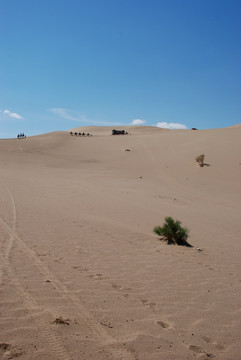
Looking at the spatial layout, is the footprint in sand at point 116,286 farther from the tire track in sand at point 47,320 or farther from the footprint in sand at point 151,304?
the tire track in sand at point 47,320

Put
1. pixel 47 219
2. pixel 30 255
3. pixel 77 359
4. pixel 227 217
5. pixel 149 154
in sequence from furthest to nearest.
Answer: pixel 149 154, pixel 227 217, pixel 47 219, pixel 30 255, pixel 77 359

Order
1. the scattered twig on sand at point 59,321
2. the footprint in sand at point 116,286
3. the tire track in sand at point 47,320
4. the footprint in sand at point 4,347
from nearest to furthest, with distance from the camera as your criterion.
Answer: the footprint in sand at point 4,347 < the tire track in sand at point 47,320 < the scattered twig on sand at point 59,321 < the footprint in sand at point 116,286

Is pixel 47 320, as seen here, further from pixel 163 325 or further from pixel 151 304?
pixel 151 304

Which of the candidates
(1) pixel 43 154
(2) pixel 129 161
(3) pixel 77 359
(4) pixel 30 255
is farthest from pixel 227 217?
(1) pixel 43 154

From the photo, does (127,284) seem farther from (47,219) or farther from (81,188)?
(81,188)

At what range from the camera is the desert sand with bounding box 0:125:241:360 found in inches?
127

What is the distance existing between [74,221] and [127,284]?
190 inches

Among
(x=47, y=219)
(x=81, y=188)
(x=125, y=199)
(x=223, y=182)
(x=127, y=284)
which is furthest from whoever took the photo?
(x=223, y=182)

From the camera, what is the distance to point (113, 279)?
5.10 metres

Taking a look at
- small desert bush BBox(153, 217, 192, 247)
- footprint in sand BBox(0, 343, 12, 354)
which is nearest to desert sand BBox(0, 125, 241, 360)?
footprint in sand BBox(0, 343, 12, 354)

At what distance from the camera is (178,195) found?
714 inches

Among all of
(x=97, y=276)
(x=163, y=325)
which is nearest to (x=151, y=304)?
(x=163, y=325)

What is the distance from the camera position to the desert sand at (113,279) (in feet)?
10.6

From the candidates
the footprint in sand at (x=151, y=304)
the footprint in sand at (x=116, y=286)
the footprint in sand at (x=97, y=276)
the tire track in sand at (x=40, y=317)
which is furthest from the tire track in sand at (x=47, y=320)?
the footprint in sand at (x=151, y=304)
